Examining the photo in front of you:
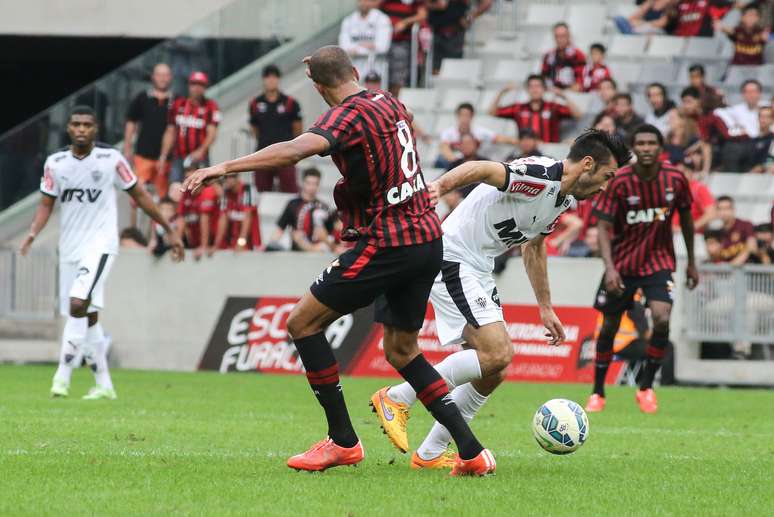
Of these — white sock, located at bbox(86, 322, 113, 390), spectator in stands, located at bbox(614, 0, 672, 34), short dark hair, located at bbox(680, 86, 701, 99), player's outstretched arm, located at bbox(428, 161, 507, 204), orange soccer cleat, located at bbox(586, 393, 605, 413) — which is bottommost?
orange soccer cleat, located at bbox(586, 393, 605, 413)

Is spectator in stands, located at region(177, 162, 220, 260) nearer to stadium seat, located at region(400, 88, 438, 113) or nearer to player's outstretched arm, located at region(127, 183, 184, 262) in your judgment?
stadium seat, located at region(400, 88, 438, 113)

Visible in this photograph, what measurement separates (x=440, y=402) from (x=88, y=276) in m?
6.18

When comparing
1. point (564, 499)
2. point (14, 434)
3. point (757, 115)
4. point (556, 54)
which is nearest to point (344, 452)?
point (564, 499)

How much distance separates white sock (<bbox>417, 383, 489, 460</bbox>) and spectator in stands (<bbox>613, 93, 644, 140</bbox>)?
11480mm

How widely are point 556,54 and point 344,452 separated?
15.4m

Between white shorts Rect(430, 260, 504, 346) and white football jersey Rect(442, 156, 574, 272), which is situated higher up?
white football jersey Rect(442, 156, 574, 272)

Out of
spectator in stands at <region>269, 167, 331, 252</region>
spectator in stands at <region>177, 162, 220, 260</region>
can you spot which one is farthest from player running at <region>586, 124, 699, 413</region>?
spectator in stands at <region>177, 162, 220, 260</region>

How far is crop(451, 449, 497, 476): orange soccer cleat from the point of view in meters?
7.89

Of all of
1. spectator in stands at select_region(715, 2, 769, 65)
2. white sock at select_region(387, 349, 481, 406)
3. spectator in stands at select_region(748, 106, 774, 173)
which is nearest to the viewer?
white sock at select_region(387, 349, 481, 406)

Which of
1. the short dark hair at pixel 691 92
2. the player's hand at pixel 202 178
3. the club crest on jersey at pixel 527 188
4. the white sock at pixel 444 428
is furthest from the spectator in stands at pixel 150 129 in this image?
the player's hand at pixel 202 178

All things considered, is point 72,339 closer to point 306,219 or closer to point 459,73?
point 306,219

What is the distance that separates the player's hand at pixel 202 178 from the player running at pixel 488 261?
1841 mm

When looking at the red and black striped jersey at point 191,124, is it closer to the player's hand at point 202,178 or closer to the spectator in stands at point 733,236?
the spectator in stands at point 733,236

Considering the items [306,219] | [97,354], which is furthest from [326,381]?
[306,219]
